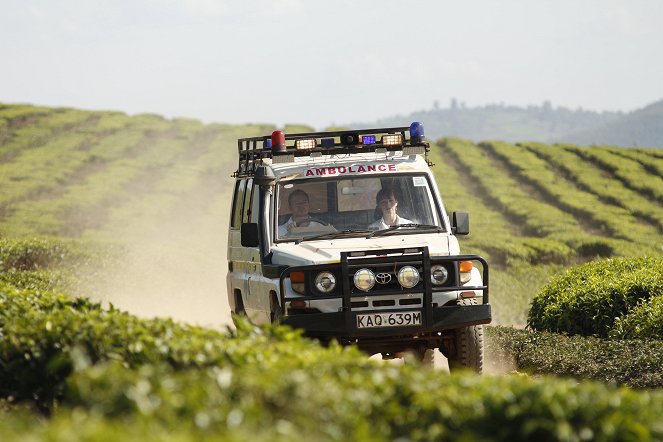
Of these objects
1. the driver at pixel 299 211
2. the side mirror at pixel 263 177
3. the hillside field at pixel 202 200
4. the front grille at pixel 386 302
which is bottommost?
the hillside field at pixel 202 200

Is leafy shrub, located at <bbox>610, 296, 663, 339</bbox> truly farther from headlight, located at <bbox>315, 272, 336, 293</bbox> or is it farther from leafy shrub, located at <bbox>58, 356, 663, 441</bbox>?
leafy shrub, located at <bbox>58, 356, 663, 441</bbox>

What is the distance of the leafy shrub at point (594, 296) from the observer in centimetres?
1405

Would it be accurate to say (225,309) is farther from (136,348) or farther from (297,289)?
(136,348)

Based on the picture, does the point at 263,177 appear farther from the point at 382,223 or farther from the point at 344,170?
the point at 382,223

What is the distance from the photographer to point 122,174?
136 feet

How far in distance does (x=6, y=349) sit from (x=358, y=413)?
314cm

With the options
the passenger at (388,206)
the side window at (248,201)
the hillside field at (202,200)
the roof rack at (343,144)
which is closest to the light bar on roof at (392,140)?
the roof rack at (343,144)

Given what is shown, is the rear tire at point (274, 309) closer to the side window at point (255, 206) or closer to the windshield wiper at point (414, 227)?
the side window at point (255, 206)

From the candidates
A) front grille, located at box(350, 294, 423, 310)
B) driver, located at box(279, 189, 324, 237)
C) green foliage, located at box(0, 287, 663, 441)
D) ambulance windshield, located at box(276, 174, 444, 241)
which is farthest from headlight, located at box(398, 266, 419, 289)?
green foliage, located at box(0, 287, 663, 441)

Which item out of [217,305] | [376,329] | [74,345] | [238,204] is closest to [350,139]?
[238,204]

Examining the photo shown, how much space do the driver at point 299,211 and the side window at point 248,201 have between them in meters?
0.76

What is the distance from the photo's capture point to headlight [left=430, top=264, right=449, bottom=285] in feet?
34.2

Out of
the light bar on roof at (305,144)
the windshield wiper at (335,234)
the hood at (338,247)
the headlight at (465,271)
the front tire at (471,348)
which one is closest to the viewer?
the hood at (338,247)

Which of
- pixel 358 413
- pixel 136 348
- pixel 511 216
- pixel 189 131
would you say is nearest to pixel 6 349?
pixel 136 348
